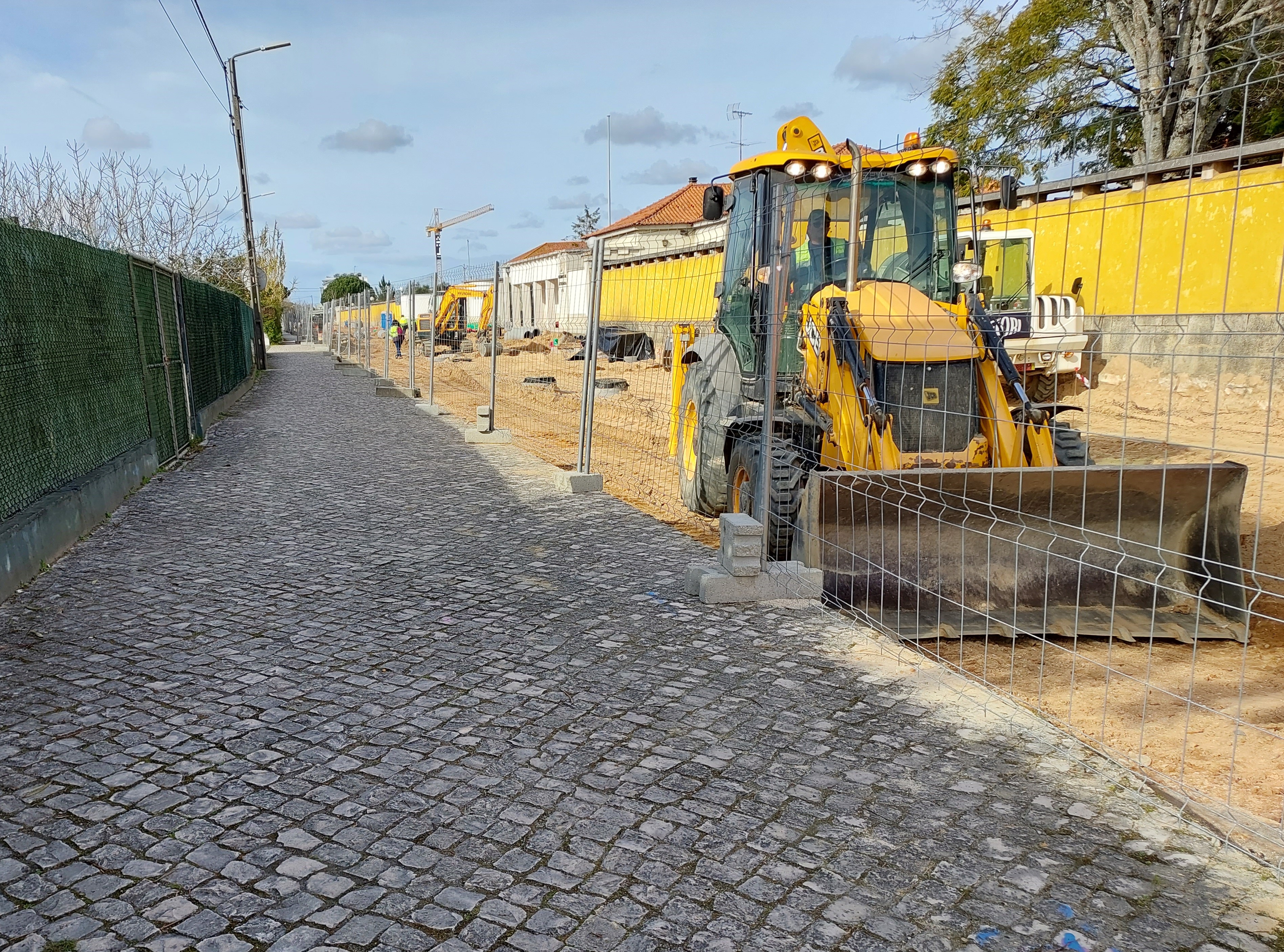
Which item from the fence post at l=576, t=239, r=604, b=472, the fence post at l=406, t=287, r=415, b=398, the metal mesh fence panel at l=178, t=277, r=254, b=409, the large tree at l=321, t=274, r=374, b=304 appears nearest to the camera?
the fence post at l=576, t=239, r=604, b=472

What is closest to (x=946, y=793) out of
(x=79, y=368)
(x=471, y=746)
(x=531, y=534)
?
(x=471, y=746)

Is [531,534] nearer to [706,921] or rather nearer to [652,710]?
[652,710]

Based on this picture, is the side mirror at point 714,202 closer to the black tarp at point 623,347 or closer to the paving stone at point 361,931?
the paving stone at point 361,931

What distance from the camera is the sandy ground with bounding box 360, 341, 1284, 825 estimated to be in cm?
419

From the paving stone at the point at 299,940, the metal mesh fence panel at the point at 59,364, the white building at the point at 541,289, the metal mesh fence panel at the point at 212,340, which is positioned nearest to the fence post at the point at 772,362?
the paving stone at the point at 299,940

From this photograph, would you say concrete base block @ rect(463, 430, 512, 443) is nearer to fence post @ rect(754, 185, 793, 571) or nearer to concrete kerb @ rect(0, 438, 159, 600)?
concrete kerb @ rect(0, 438, 159, 600)

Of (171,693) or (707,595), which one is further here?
(707,595)

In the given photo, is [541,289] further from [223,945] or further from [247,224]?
[223,945]

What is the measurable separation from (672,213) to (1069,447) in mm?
43773

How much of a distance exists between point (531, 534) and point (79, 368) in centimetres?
381

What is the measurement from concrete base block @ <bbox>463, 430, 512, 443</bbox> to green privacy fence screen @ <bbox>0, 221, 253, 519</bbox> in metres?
3.52

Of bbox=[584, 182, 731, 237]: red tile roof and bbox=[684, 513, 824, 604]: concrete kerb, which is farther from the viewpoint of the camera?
bbox=[584, 182, 731, 237]: red tile roof

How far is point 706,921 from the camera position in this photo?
112 inches

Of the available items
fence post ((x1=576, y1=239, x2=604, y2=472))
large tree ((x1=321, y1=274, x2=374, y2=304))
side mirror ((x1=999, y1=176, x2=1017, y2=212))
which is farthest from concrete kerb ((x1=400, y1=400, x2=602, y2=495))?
large tree ((x1=321, y1=274, x2=374, y2=304))
